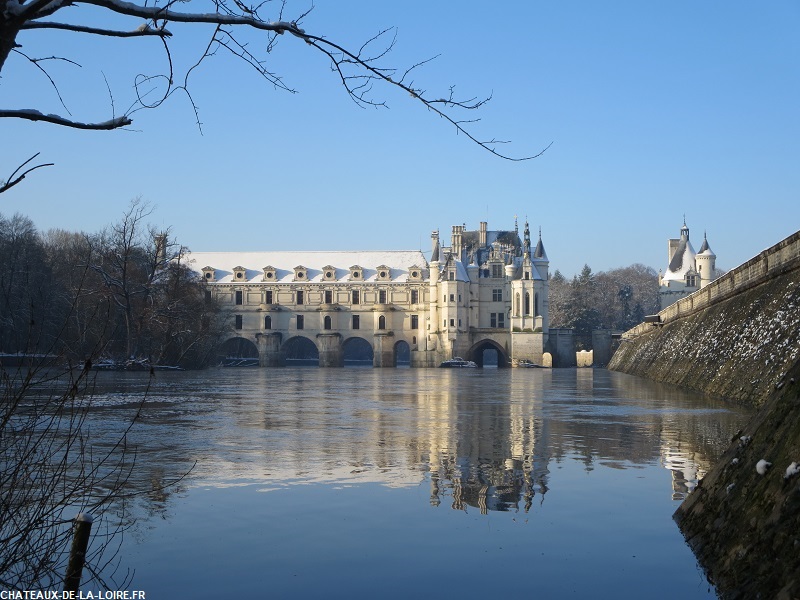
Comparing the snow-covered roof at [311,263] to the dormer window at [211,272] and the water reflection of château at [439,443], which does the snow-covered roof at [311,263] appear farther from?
the water reflection of château at [439,443]

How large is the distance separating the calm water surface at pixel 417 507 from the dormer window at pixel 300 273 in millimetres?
78534

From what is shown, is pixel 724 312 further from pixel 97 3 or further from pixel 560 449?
pixel 97 3

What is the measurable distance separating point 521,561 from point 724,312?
1050 inches

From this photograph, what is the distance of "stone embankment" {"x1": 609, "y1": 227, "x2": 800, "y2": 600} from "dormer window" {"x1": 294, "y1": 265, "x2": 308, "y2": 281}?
4864cm

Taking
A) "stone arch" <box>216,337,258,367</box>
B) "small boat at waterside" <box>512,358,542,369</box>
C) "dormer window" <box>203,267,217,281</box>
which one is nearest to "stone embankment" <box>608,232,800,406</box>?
"small boat at waterside" <box>512,358,542,369</box>

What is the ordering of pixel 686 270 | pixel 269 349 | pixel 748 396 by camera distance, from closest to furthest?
pixel 748 396 < pixel 686 270 < pixel 269 349

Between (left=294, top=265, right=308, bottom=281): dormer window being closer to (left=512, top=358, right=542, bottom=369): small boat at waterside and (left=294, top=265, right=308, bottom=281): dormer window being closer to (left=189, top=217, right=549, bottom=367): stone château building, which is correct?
(left=189, top=217, right=549, bottom=367): stone château building

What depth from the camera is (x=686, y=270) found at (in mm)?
90500

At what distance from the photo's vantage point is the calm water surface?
695cm

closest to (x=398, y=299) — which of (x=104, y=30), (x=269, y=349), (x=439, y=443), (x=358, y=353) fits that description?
(x=269, y=349)

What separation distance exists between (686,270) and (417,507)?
280 feet

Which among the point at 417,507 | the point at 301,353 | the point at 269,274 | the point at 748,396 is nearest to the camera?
the point at 417,507

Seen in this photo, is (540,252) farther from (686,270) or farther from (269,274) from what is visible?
(269,274)

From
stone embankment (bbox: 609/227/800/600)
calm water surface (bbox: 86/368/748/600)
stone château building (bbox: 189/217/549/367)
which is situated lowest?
calm water surface (bbox: 86/368/748/600)
